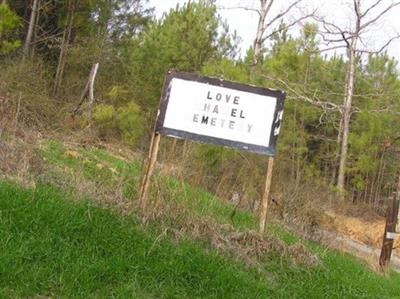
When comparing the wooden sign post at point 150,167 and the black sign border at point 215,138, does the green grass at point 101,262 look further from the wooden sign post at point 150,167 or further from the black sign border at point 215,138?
the black sign border at point 215,138

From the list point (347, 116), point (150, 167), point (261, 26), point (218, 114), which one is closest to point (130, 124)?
point (261, 26)

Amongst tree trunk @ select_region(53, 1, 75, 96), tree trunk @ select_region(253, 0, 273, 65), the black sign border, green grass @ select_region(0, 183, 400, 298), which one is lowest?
green grass @ select_region(0, 183, 400, 298)

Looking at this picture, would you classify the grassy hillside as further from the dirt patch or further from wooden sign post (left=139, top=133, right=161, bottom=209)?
the dirt patch

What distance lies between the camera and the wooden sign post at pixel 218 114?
660cm

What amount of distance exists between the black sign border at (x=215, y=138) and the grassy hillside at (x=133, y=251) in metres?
0.60

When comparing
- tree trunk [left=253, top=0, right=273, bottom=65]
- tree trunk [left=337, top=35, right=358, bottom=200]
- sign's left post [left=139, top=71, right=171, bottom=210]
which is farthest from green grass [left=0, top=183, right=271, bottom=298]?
tree trunk [left=337, top=35, right=358, bottom=200]

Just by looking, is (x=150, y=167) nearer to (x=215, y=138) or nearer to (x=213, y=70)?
(x=215, y=138)

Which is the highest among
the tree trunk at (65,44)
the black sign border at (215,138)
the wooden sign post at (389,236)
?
the tree trunk at (65,44)

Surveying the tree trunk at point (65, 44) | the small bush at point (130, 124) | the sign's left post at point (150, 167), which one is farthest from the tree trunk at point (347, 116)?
the sign's left post at point (150, 167)

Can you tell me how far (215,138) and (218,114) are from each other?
30 centimetres

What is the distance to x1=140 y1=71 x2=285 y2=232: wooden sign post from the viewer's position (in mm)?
6602

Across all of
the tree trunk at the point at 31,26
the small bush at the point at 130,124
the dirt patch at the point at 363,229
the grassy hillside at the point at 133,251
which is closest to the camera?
the grassy hillside at the point at 133,251

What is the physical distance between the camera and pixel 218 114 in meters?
6.69

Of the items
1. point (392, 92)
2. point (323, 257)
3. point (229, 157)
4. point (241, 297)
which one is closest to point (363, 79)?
point (392, 92)
